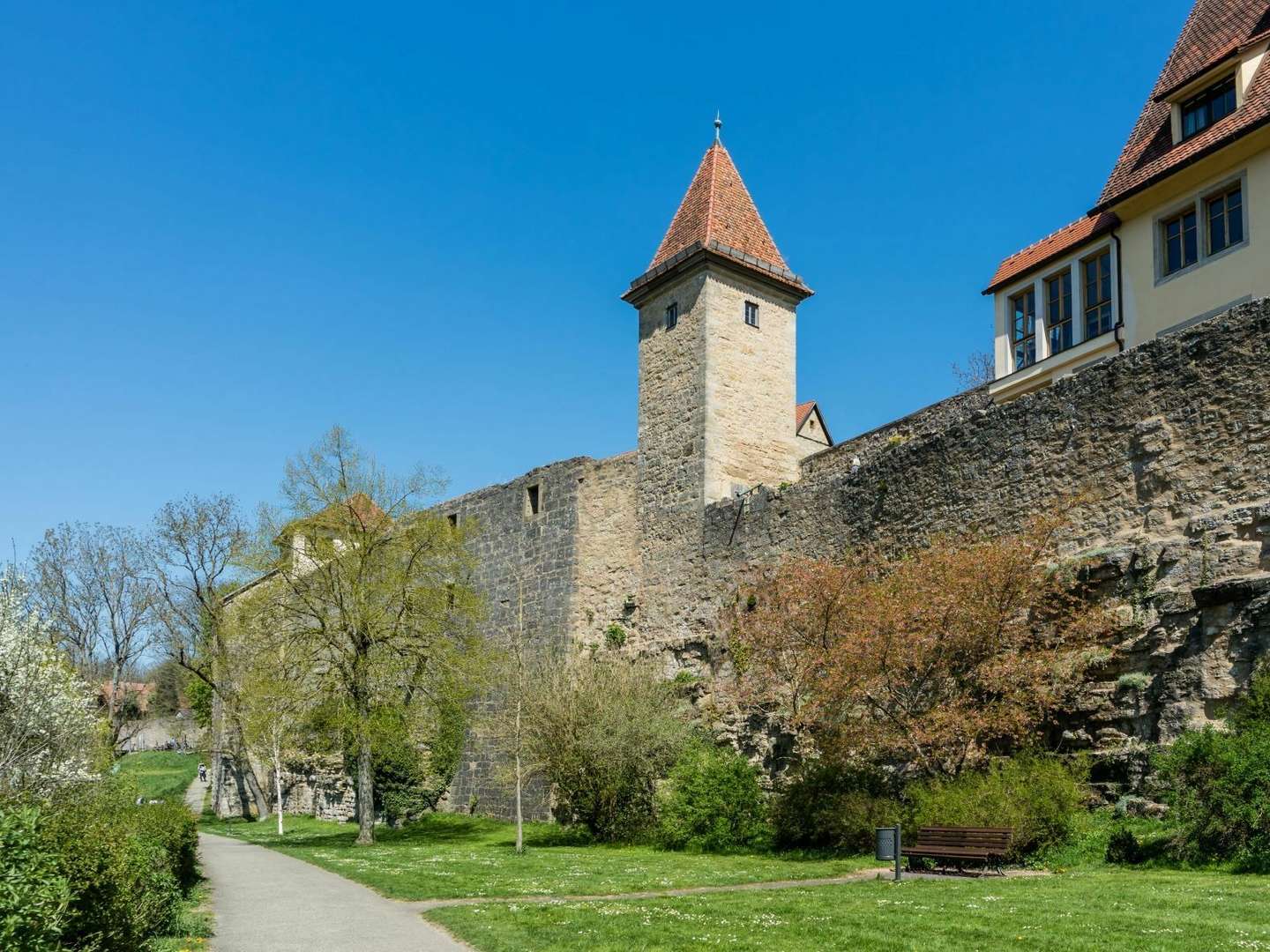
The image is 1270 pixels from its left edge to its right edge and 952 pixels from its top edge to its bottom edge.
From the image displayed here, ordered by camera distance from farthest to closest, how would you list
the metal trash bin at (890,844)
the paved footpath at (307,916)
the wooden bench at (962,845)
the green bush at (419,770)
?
the green bush at (419,770) < the wooden bench at (962,845) < the metal trash bin at (890,844) < the paved footpath at (307,916)

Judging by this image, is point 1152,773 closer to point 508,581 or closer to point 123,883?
point 123,883

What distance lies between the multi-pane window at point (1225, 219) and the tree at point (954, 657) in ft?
21.7

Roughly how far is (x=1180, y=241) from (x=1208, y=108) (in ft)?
Answer: 8.49

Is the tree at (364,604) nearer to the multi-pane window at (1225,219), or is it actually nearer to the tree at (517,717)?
the tree at (517,717)

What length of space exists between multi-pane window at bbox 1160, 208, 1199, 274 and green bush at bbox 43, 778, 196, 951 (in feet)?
59.4

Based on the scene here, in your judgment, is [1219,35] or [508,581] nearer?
[1219,35]

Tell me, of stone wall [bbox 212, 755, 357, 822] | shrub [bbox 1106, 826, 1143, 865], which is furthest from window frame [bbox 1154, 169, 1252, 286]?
stone wall [bbox 212, 755, 357, 822]

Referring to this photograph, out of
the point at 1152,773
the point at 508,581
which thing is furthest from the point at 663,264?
the point at 1152,773

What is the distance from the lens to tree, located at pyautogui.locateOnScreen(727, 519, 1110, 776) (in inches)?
577

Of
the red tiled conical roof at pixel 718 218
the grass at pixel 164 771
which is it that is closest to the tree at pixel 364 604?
the red tiled conical roof at pixel 718 218

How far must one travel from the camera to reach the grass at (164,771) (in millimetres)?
46406

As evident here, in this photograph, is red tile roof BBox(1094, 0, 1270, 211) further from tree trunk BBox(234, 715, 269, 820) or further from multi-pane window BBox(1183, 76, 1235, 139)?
tree trunk BBox(234, 715, 269, 820)

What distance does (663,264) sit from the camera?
26688 mm

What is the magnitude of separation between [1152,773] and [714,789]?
770 centimetres
